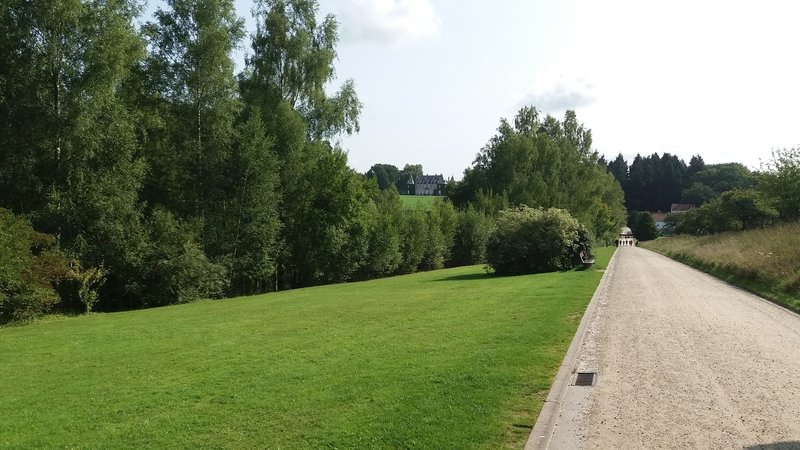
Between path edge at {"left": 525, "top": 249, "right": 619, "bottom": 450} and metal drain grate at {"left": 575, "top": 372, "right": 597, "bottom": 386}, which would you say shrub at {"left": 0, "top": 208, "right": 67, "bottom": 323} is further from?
metal drain grate at {"left": 575, "top": 372, "right": 597, "bottom": 386}

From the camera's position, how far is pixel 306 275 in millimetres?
36500

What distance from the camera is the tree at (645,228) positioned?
377 feet

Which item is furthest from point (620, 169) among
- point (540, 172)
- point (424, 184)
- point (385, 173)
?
point (540, 172)

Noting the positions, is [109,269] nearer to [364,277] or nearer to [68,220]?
[68,220]

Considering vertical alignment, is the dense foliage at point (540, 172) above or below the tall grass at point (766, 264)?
above

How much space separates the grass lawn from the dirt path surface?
0.64m

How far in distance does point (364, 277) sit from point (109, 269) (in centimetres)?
2053

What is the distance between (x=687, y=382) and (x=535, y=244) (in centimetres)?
2458

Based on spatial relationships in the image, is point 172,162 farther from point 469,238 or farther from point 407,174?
point 407,174

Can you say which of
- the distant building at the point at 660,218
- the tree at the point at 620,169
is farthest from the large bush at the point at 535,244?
the tree at the point at 620,169

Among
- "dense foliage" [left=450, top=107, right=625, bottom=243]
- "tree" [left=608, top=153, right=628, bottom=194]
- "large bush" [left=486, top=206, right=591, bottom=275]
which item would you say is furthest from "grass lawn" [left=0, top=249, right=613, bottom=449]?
"tree" [left=608, top=153, right=628, bottom=194]

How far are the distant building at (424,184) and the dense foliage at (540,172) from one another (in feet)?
307

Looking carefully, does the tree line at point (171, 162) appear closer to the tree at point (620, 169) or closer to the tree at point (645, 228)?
the tree at point (645, 228)

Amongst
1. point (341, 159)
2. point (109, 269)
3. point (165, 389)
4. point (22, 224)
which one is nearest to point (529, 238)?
point (341, 159)
